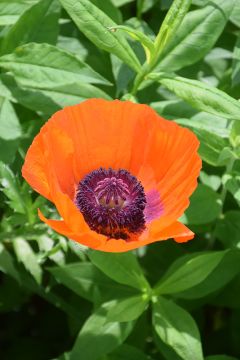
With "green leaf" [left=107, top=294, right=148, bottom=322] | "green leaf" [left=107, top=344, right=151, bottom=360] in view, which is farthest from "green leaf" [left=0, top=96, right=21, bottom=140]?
"green leaf" [left=107, top=344, right=151, bottom=360]

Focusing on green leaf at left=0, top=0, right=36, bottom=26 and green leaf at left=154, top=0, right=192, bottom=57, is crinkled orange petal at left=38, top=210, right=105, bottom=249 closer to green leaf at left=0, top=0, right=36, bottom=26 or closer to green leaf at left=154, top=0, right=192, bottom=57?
green leaf at left=154, top=0, right=192, bottom=57

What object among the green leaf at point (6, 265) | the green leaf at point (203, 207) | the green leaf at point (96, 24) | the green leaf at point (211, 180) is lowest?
the green leaf at point (6, 265)

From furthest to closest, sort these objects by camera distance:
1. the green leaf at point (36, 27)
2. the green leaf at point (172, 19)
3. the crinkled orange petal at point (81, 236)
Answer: the green leaf at point (36, 27), the green leaf at point (172, 19), the crinkled orange petal at point (81, 236)

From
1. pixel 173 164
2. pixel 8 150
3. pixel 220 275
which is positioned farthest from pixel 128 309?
pixel 8 150

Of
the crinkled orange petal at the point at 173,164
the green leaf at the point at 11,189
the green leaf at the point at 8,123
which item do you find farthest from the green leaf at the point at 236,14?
the green leaf at the point at 11,189

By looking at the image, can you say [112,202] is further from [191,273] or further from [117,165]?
[191,273]

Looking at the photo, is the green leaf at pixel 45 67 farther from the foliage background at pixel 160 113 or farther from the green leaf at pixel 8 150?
the green leaf at pixel 8 150
